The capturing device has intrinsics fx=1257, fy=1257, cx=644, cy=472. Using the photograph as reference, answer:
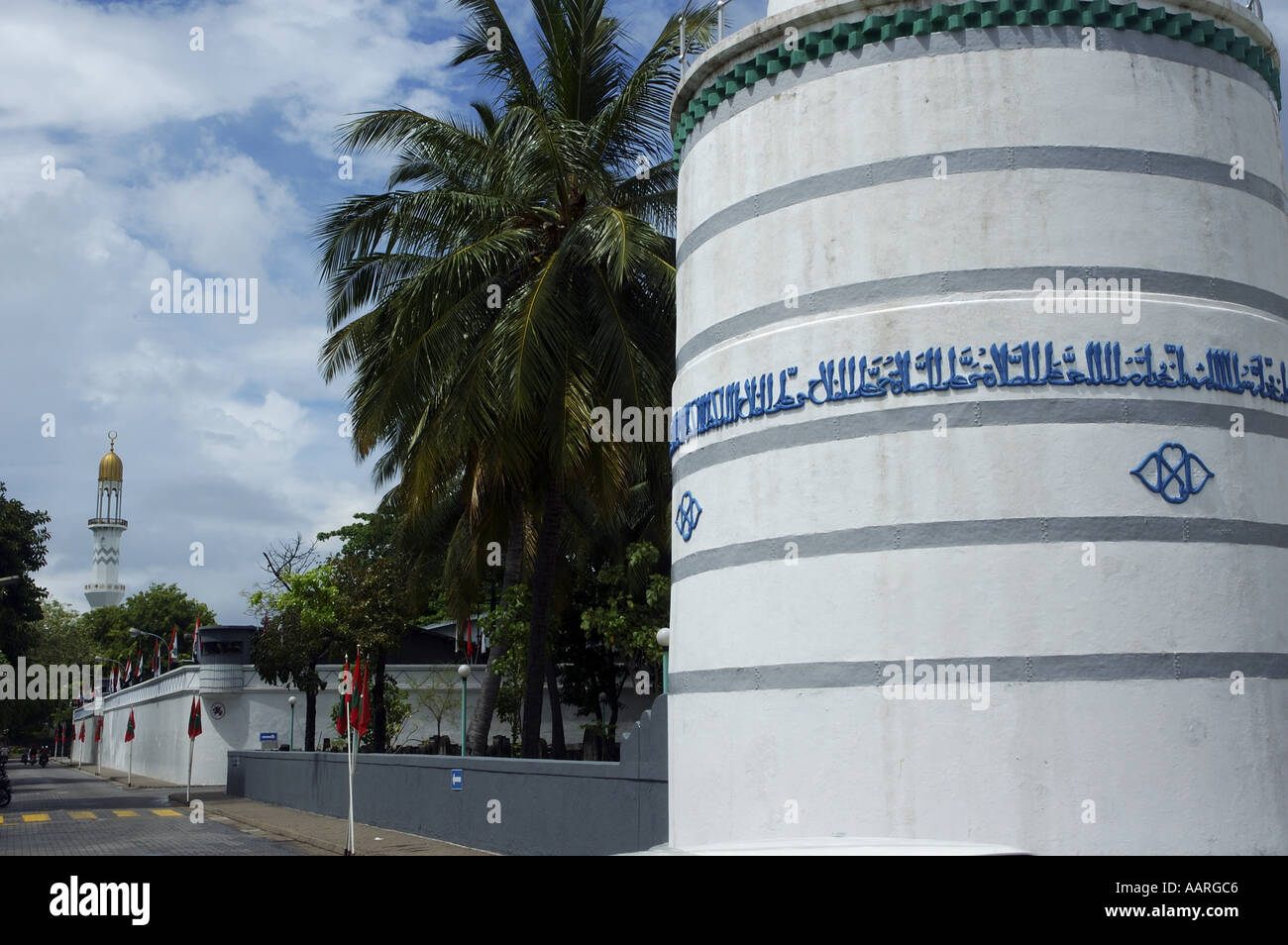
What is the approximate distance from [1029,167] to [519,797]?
12.8 metres

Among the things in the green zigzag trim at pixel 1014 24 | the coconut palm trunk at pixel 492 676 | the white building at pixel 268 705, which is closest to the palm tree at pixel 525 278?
the coconut palm trunk at pixel 492 676

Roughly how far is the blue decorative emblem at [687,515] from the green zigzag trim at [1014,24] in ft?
13.6

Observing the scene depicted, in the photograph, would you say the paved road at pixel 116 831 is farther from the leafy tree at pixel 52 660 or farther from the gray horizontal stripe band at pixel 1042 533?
the leafy tree at pixel 52 660

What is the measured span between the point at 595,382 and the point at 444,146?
5.05 meters

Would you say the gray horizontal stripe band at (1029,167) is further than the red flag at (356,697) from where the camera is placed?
No

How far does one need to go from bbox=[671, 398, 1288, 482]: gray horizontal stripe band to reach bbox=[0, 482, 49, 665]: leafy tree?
3922 centimetres

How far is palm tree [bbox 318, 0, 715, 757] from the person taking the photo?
19453 millimetres

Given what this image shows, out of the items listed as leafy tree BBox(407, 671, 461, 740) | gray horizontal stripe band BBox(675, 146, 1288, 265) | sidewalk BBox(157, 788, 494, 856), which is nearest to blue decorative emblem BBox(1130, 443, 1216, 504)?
gray horizontal stripe band BBox(675, 146, 1288, 265)

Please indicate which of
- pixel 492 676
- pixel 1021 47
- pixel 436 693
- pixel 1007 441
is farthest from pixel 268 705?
pixel 1021 47

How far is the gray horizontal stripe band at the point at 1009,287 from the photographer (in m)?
10.6

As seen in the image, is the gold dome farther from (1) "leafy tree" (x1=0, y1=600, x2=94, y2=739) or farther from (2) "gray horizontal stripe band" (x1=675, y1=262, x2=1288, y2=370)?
(2) "gray horizontal stripe band" (x1=675, y1=262, x2=1288, y2=370)

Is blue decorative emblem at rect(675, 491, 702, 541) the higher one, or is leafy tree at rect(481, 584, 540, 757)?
blue decorative emblem at rect(675, 491, 702, 541)

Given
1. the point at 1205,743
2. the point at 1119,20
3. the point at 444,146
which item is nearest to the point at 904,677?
the point at 1205,743

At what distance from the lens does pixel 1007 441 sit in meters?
10.4
